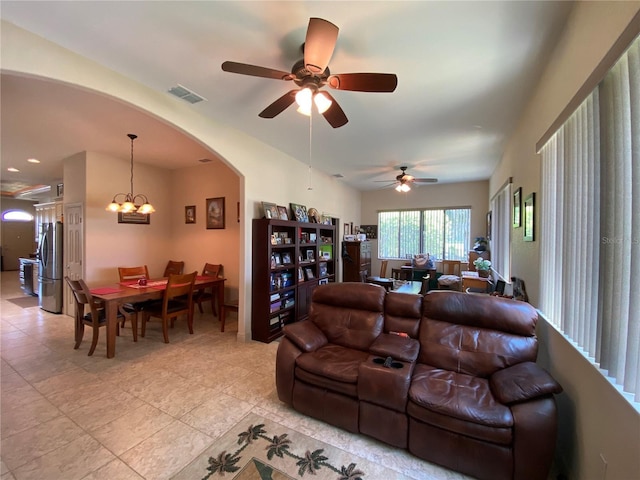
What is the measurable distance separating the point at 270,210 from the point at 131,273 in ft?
9.32

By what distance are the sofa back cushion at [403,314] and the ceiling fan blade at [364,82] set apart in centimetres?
184

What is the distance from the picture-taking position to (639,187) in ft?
3.64

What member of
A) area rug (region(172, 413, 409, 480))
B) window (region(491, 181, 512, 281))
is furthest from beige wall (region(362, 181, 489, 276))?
area rug (region(172, 413, 409, 480))

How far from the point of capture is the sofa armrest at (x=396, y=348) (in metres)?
2.12

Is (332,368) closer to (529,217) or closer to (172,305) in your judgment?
(529,217)

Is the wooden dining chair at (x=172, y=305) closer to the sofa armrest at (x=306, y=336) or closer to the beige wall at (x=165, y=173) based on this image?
the beige wall at (x=165, y=173)

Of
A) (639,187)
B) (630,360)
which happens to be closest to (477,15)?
(639,187)

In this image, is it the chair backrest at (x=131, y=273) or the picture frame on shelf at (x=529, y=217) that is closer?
the picture frame on shelf at (x=529, y=217)

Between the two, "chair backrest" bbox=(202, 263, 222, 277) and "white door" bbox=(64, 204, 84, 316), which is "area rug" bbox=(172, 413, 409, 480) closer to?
"chair backrest" bbox=(202, 263, 222, 277)

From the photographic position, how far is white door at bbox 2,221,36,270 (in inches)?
376

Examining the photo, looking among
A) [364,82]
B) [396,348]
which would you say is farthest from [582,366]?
[364,82]

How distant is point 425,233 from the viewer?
24.3 ft

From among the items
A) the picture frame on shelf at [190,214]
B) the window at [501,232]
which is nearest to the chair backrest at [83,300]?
the picture frame on shelf at [190,214]

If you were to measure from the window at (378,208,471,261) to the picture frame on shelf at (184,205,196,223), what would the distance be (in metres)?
5.17
